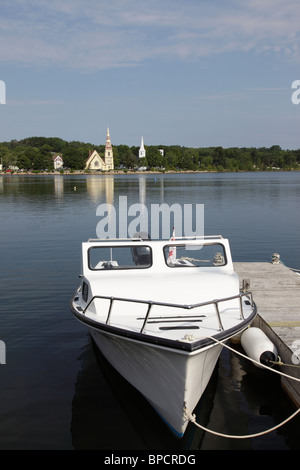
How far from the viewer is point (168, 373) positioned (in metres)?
7.37

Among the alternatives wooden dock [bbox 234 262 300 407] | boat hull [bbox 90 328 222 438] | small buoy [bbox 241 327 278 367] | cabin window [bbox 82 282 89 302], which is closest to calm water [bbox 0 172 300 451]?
boat hull [bbox 90 328 222 438]

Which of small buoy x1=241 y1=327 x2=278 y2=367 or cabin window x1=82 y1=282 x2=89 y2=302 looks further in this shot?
cabin window x1=82 y1=282 x2=89 y2=302

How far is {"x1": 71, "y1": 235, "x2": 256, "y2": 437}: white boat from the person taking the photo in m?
7.29

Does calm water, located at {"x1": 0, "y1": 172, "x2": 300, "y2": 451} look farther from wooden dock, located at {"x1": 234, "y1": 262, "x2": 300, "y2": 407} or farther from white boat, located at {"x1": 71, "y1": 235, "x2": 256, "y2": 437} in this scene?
wooden dock, located at {"x1": 234, "y1": 262, "x2": 300, "y2": 407}

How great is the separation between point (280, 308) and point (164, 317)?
4096mm

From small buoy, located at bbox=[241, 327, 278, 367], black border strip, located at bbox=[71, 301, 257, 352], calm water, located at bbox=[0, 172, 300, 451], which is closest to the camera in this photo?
black border strip, located at bbox=[71, 301, 257, 352]

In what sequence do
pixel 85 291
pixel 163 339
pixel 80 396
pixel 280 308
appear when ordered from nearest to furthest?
pixel 163 339, pixel 80 396, pixel 85 291, pixel 280 308

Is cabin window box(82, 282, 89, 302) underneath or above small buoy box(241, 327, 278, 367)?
above

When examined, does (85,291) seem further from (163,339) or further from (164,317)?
(163,339)

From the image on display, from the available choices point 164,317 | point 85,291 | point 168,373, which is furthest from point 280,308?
point 85,291

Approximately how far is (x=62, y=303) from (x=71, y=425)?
21.9 ft

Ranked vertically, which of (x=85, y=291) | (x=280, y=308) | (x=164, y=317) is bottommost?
(x=280, y=308)

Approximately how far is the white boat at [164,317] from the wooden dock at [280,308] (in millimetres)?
899

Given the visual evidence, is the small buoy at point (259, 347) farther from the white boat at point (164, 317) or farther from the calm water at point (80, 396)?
the white boat at point (164, 317)
